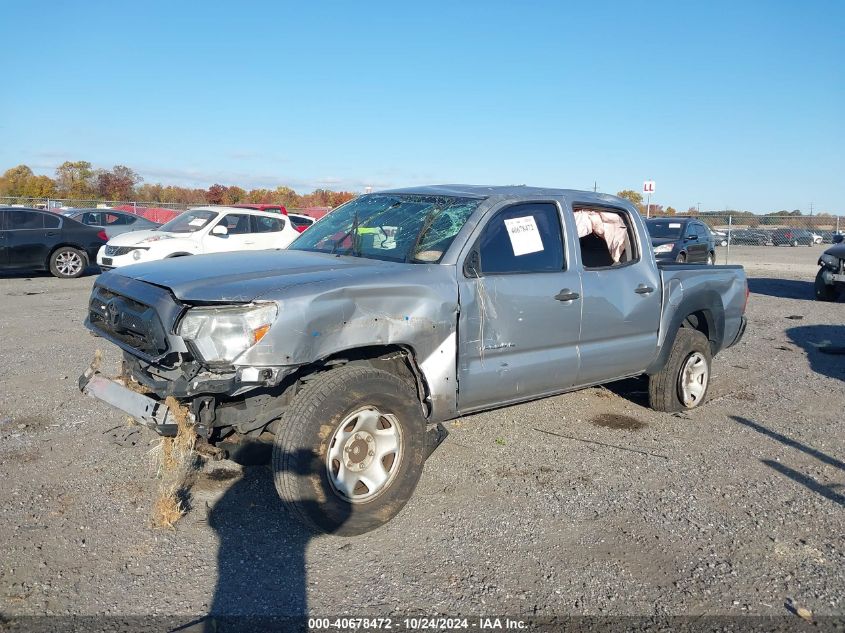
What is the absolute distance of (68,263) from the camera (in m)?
15.1

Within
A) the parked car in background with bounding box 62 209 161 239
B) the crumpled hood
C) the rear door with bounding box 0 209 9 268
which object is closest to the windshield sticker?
the crumpled hood

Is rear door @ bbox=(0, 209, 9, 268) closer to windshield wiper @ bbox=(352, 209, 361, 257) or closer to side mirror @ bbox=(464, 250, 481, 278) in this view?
windshield wiper @ bbox=(352, 209, 361, 257)

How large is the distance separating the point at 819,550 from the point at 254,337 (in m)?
3.17

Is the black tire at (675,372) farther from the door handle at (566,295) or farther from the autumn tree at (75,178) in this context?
the autumn tree at (75,178)

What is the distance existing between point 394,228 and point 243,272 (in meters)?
1.22

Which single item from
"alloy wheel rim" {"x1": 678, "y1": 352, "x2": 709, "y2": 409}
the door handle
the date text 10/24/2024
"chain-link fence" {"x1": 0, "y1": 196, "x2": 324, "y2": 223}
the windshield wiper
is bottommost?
the date text 10/24/2024

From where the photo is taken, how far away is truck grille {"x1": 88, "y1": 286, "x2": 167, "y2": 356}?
3.56 metres

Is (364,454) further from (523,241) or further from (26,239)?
(26,239)

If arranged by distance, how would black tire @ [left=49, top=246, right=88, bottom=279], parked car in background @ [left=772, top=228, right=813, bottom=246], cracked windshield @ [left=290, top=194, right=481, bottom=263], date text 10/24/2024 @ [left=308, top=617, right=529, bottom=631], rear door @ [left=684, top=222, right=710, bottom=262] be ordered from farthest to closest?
parked car in background @ [left=772, top=228, right=813, bottom=246] < rear door @ [left=684, top=222, right=710, bottom=262] < black tire @ [left=49, top=246, right=88, bottom=279] < cracked windshield @ [left=290, top=194, right=481, bottom=263] < date text 10/24/2024 @ [left=308, top=617, right=529, bottom=631]

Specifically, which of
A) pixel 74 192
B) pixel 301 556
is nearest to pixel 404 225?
pixel 301 556

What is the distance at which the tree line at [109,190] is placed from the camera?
2032 inches

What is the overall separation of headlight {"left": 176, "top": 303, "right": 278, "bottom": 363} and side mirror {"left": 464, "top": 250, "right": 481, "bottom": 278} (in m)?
1.32

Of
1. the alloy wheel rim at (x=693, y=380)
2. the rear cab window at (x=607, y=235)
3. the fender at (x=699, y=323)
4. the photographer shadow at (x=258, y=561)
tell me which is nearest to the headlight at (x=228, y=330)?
the photographer shadow at (x=258, y=561)

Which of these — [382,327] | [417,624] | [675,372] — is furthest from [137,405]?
[675,372]
